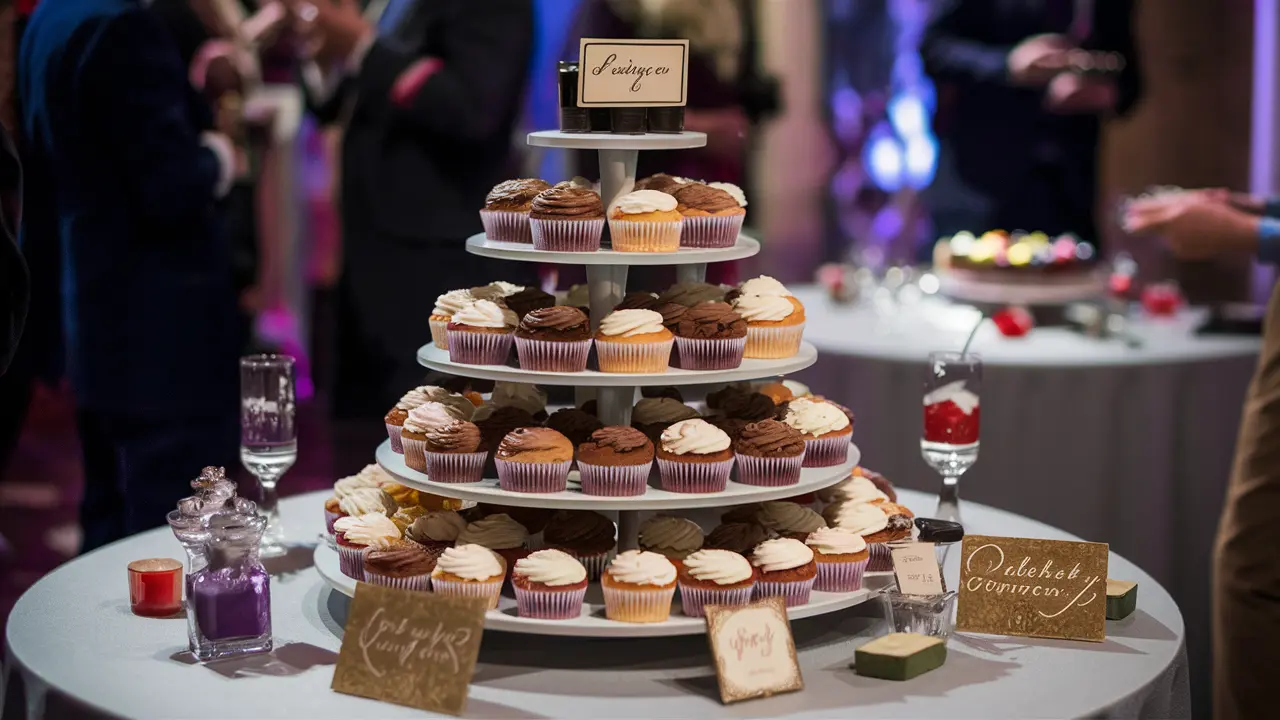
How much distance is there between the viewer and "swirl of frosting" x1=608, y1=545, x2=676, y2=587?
1.96m

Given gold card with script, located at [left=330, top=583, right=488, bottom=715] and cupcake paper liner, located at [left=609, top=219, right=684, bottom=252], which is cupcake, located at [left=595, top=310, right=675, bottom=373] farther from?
gold card with script, located at [left=330, top=583, right=488, bottom=715]

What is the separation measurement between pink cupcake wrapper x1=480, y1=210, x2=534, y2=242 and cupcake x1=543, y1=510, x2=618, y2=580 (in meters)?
0.43

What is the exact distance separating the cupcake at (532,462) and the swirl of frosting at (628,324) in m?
0.19

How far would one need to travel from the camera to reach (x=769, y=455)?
7.12 ft

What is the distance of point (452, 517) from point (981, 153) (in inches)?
158

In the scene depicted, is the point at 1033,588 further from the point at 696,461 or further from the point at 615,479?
the point at 615,479

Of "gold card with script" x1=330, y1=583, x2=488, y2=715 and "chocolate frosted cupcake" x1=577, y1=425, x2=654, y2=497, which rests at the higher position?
"chocolate frosted cupcake" x1=577, y1=425, x2=654, y2=497

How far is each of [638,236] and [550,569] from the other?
51 centimetres

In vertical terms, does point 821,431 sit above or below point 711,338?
below

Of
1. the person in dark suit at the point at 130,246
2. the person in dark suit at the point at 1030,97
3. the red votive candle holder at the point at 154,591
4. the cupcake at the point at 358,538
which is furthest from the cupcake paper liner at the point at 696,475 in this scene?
the person in dark suit at the point at 1030,97

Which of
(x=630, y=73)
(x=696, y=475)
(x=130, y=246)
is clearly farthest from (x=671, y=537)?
(x=130, y=246)

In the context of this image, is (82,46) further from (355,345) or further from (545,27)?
(545,27)

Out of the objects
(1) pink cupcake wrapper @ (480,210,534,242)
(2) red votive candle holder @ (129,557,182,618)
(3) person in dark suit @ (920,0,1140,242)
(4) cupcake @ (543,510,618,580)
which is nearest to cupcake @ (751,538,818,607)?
(4) cupcake @ (543,510,618,580)

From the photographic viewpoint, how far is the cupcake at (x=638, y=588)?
6.45 ft
